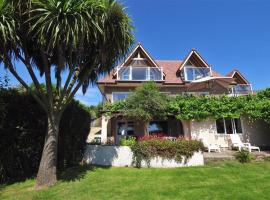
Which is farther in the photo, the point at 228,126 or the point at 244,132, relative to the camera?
the point at 228,126

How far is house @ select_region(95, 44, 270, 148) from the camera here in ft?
60.6

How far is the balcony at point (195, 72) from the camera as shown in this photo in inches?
1028

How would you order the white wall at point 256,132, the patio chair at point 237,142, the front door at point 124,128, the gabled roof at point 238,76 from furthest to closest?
1. the gabled roof at point 238,76
2. the front door at point 124,128
3. the white wall at point 256,132
4. the patio chair at point 237,142

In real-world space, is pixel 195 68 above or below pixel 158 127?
above

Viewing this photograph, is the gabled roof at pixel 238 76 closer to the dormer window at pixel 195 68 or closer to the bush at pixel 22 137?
the dormer window at pixel 195 68

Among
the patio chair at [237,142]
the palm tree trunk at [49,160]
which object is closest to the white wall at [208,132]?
the patio chair at [237,142]

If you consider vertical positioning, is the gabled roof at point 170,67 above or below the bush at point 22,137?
above

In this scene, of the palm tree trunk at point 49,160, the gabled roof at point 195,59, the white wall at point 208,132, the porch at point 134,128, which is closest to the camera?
the palm tree trunk at point 49,160

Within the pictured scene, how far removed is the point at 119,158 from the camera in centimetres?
1359

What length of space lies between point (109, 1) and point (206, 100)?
11.3 meters

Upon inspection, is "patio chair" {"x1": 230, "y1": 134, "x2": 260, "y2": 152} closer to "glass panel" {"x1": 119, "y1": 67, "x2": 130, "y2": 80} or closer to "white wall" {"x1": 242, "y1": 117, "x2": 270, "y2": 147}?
"white wall" {"x1": 242, "y1": 117, "x2": 270, "y2": 147}

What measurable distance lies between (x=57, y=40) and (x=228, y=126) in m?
15.6

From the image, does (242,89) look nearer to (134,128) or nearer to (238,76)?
(238,76)

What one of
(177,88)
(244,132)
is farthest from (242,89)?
(244,132)
